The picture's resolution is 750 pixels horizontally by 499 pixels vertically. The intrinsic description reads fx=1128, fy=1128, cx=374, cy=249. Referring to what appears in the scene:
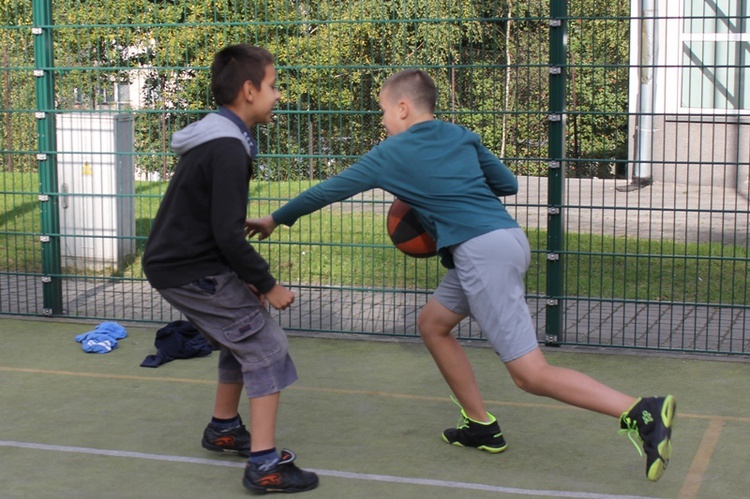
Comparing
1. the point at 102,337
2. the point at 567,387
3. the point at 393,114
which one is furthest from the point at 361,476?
the point at 102,337

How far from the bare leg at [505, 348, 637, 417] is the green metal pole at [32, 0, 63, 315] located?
4.70 m

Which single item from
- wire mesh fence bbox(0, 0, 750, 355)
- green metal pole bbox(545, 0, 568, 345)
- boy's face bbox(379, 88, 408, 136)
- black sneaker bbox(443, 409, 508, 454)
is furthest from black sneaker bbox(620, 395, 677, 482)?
green metal pole bbox(545, 0, 568, 345)

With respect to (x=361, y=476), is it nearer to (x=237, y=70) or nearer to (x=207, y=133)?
(x=207, y=133)

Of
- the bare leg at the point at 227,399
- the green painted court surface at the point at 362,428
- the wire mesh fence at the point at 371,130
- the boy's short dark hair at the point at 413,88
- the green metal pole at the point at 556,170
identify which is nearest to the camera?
the green painted court surface at the point at 362,428

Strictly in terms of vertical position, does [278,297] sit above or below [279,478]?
above

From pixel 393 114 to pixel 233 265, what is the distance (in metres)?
1.03

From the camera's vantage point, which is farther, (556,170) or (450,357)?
(556,170)

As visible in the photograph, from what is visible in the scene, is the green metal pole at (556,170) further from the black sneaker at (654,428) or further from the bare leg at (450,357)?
the black sneaker at (654,428)

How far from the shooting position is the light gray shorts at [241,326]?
192 inches

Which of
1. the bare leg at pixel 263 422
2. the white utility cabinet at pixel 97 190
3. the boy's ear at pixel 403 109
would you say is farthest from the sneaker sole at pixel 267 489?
the white utility cabinet at pixel 97 190

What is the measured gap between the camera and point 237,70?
4.89m

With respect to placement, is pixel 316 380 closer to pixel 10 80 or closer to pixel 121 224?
pixel 121 224

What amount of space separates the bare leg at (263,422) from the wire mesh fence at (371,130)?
2913 millimetres

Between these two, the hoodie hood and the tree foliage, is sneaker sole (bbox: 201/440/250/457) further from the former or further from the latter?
the tree foliage
